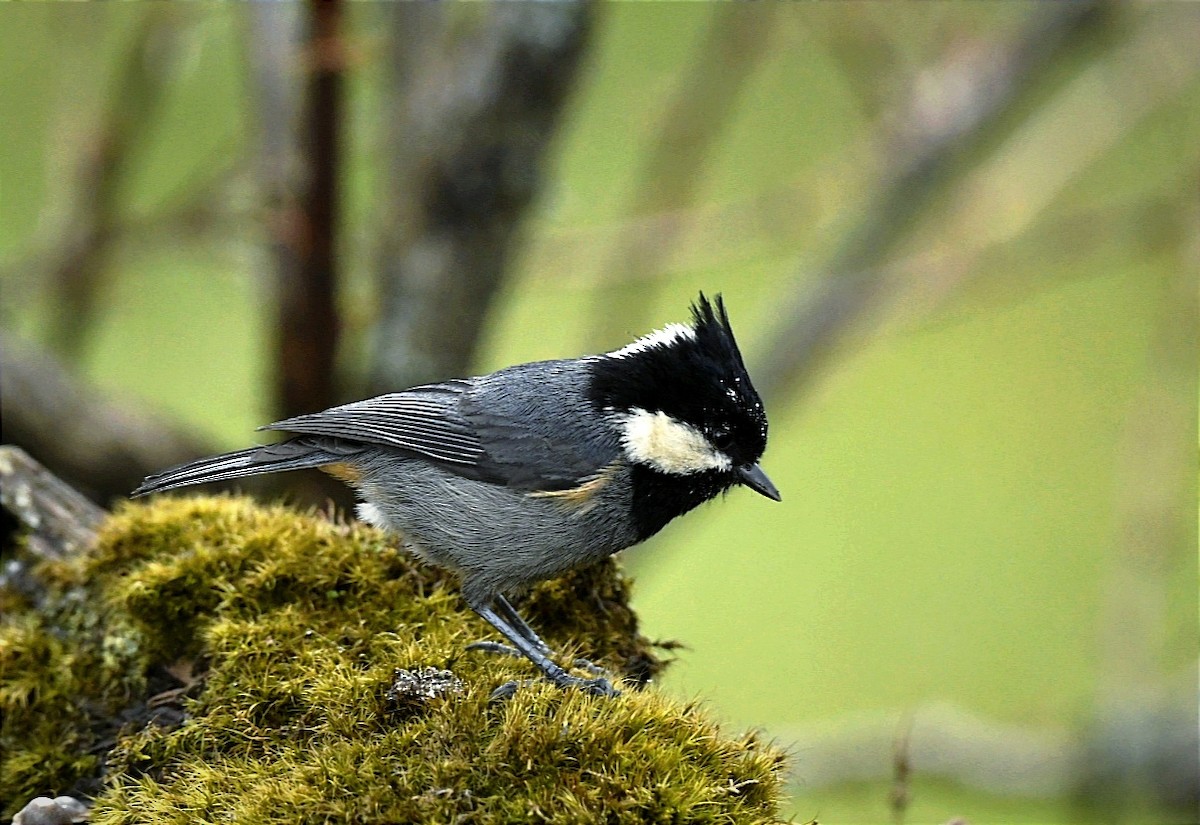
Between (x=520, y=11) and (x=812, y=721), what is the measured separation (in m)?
3.97

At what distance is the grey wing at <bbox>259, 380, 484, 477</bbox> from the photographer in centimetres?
275

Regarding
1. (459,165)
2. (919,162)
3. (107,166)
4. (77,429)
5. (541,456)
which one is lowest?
(541,456)

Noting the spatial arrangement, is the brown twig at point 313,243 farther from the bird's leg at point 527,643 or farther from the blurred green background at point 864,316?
the bird's leg at point 527,643

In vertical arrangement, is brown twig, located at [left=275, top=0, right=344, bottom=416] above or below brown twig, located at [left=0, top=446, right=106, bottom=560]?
above

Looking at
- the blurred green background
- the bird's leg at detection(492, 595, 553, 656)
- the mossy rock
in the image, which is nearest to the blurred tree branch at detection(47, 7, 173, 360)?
the blurred green background

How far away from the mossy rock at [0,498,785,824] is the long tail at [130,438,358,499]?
8 cm

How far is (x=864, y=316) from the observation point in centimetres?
466

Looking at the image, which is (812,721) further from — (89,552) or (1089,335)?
(89,552)

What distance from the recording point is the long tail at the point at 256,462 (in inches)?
106

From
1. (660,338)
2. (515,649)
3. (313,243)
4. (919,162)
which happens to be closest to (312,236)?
(313,243)

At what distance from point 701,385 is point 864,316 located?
2.20 metres

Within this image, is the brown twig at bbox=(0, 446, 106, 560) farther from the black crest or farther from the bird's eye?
the bird's eye

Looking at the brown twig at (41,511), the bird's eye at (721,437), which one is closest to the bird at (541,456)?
the bird's eye at (721,437)

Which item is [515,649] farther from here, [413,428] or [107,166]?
[107,166]
